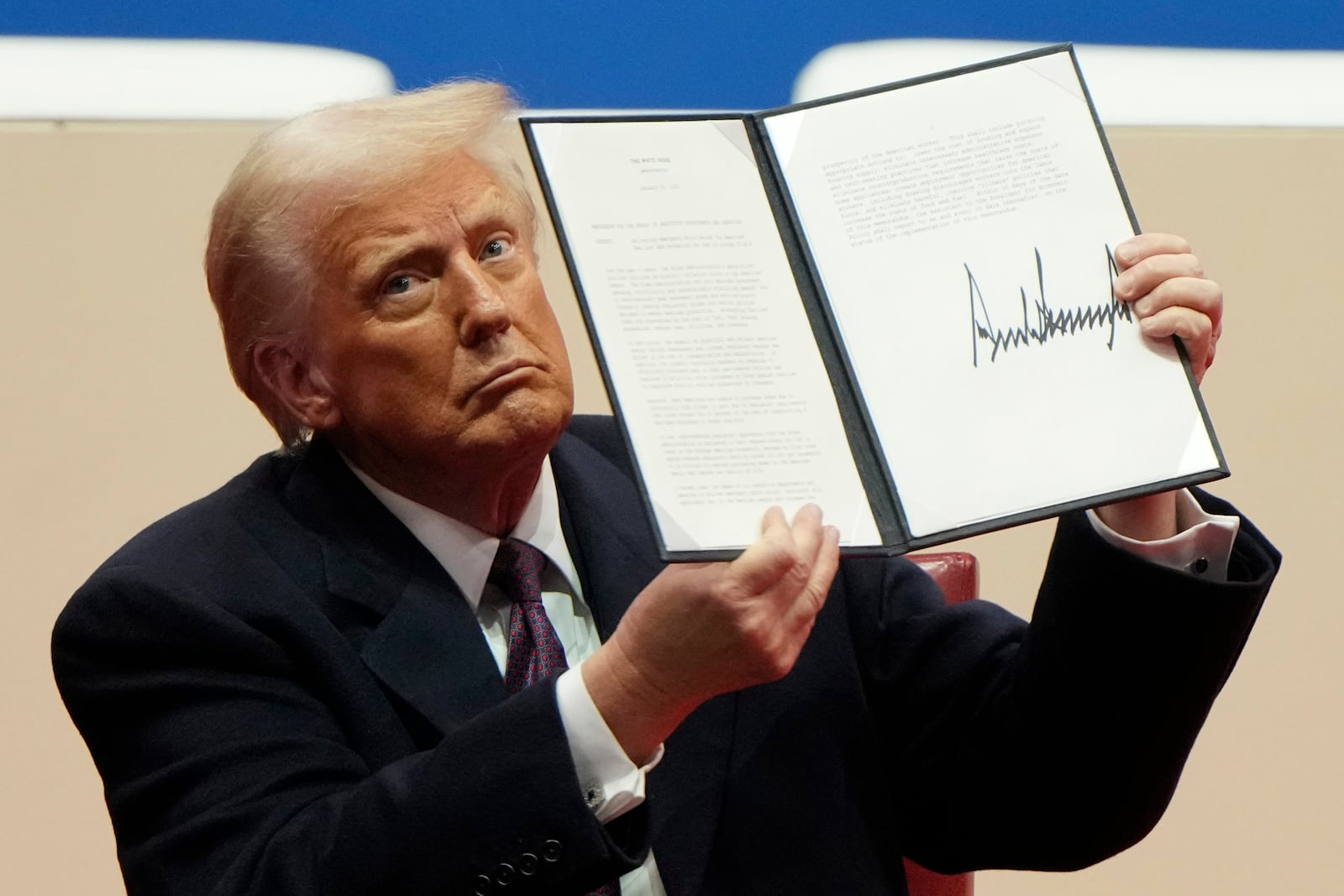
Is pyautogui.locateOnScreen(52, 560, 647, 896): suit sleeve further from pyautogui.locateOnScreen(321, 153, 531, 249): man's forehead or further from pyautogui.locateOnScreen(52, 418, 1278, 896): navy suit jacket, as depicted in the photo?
pyautogui.locateOnScreen(321, 153, 531, 249): man's forehead

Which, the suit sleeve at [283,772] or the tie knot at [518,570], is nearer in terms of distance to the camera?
the suit sleeve at [283,772]

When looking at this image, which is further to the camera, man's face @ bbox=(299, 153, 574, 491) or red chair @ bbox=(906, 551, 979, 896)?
red chair @ bbox=(906, 551, 979, 896)

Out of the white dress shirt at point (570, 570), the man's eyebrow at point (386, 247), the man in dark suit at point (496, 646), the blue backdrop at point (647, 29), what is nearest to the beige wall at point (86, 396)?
the blue backdrop at point (647, 29)

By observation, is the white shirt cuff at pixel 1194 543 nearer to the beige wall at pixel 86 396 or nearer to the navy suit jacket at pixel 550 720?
the navy suit jacket at pixel 550 720

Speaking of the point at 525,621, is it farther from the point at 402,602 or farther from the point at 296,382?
the point at 296,382

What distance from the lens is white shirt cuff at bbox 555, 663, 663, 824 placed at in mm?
1186

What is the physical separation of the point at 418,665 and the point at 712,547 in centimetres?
42

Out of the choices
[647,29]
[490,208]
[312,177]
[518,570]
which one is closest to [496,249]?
[490,208]

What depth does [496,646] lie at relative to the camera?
147 centimetres

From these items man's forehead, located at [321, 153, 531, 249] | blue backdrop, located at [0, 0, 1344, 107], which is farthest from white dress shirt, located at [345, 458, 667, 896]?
blue backdrop, located at [0, 0, 1344, 107]

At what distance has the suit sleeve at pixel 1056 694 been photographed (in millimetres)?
1314

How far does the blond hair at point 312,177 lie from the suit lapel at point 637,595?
29 cm

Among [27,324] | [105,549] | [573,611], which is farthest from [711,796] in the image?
[27,324]
